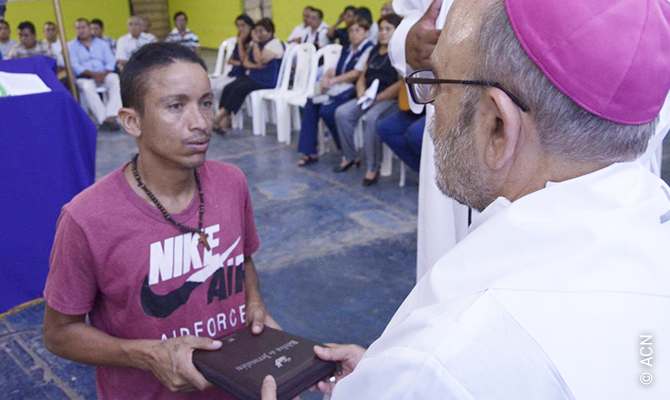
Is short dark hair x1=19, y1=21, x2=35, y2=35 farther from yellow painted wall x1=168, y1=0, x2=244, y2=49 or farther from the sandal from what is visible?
yellow painted wall x1=168, y1=0, x2=244, y2=49

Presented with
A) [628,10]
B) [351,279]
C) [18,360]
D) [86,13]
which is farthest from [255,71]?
[86,13]

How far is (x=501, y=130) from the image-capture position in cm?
85

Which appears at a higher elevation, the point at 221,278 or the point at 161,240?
the point at 161,240

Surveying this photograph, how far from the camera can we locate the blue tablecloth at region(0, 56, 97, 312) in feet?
9.24

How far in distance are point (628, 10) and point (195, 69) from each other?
1.08 m

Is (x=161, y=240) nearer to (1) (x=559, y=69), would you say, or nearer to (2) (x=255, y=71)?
(1) (x=559, y=69)

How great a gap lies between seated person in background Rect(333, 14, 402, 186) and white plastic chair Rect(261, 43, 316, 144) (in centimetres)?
140

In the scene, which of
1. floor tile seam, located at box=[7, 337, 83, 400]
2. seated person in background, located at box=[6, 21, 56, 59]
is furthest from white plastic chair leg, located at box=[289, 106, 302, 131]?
floor tile seam, located at box=[7, 337, 83, 400]

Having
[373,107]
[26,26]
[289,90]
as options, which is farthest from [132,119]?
[26,26]

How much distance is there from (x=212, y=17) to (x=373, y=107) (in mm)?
14282

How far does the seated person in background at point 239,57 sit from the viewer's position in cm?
841

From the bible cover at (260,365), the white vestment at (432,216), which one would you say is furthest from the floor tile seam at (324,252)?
the bible cover at (260,365)

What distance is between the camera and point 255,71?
25.6ft

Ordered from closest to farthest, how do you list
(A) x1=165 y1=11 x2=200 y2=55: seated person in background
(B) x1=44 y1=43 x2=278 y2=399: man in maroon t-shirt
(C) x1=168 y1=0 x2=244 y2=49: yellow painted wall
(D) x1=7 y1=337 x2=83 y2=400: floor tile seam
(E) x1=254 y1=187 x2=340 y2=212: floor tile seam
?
(B) x1=44 y1=43 x2=278 y2=399: man in maroon t-shirt < (D) x1=7 y1=337 x2=83 y2=400: floor tile seam < (E) x1=254 y1=187 x2=340 y2=212: floor tile seam < (A) x1=165 y1=11 x2=200 y2=55: seated person in background < (C) x1=168 y1=0 x2=244 y2=49: yellow painted wall
